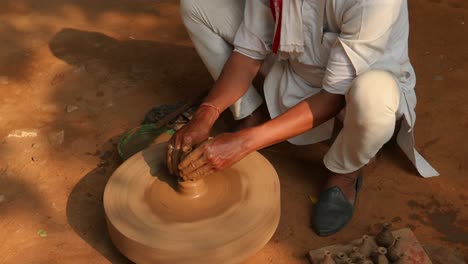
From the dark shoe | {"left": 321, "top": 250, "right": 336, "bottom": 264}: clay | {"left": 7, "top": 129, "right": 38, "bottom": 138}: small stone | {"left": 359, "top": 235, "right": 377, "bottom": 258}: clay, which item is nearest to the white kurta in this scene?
the dark shoe

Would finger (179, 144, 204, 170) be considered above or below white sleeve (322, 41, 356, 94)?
below

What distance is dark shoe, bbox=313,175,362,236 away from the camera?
2.63 metres

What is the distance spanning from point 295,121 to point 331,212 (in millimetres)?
529

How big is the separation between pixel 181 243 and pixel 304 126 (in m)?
0.72

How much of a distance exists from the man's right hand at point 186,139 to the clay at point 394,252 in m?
0.91

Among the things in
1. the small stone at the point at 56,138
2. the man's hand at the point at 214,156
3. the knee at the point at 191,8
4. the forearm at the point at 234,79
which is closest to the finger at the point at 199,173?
the man's hand at the point at 214,156

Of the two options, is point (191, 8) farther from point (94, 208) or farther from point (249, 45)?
point (94, 208)

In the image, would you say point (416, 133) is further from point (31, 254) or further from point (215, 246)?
point (31, 254)

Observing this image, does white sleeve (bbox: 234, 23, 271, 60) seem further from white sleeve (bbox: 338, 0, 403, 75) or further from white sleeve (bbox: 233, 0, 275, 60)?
white sleeve (bbox: 338, 0, 403, 75)

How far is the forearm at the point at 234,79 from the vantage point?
8.80 ft

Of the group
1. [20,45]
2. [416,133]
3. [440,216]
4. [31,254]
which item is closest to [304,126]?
[440,216]

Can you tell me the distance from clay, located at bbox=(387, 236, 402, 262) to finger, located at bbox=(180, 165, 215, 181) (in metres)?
0.82

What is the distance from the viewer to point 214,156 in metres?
2.26

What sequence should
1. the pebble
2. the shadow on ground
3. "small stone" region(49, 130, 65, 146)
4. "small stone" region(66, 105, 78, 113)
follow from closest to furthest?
the shadow on ground
"small stone" region(49, 130, 65, 146)
"small stone" region(66, 105, 78, 113)
the pebble
